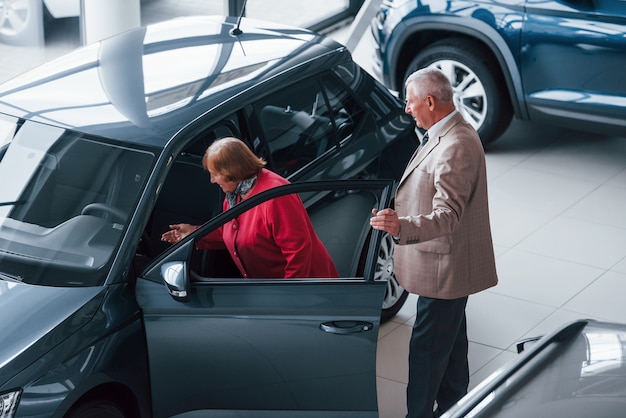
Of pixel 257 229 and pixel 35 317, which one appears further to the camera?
pixel 257 229

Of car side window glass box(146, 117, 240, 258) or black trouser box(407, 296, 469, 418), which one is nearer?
black trouser box(407, 296, 469, 418)

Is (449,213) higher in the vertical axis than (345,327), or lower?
higher

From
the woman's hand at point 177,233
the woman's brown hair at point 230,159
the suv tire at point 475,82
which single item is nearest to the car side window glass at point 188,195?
the woman's hand at point 177,233

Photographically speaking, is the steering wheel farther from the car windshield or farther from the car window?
the car window

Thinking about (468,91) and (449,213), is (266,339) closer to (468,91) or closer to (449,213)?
(449,213)

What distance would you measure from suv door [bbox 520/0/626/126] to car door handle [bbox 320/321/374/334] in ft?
13.4

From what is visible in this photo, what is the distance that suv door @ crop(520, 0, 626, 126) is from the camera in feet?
24.4

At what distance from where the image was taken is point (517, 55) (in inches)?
310

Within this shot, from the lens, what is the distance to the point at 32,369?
148 inches

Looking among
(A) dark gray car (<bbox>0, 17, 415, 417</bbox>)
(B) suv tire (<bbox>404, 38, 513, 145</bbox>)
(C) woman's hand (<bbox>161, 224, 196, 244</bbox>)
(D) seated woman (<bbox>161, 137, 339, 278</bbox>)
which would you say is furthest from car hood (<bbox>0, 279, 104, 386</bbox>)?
(B) suv tire (<bbox>404, 38, 513, 145</bbox>)

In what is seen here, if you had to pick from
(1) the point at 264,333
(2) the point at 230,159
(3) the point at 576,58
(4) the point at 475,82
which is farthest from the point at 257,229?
(4) the point at 475,82

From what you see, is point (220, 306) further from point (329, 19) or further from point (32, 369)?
point (329, 19)

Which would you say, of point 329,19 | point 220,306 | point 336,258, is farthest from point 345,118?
point 329,19

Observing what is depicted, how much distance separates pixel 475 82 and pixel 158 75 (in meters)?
3.90
